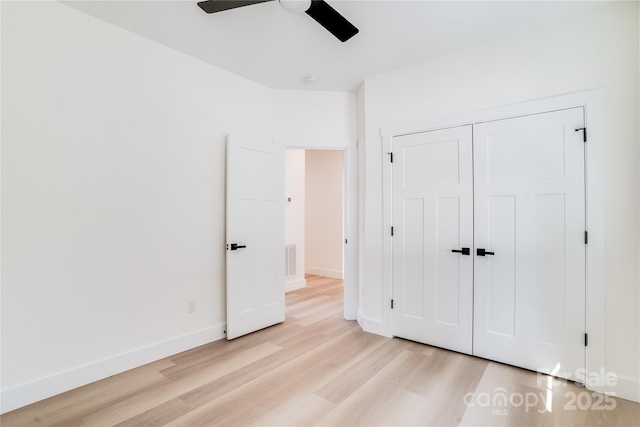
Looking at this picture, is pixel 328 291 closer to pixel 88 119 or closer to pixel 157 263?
pixel 157 263

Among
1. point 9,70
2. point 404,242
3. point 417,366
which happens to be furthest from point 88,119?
point 417,366

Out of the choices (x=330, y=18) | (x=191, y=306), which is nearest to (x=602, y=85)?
(x=330, y=18)

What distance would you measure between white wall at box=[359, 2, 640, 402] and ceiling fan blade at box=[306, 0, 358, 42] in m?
1.21

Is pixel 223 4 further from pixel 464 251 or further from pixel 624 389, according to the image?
pixel 624 389

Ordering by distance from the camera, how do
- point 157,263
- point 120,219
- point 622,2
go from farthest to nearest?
point 157,263
point 120,219
point 622,2

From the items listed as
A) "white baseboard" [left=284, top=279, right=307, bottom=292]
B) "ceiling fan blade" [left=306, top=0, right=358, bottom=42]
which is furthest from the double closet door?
"white baseboard" [left=284, top=279, right=307, bottom=292]

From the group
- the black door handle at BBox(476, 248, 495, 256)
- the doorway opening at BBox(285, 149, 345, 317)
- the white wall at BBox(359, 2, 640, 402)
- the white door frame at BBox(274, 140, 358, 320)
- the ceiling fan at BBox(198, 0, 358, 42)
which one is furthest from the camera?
the doorway opening at BBox(285, 149, 345, 317)

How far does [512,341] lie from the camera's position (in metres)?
2.50

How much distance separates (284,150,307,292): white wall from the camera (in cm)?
520

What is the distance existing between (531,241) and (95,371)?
11.6 feet

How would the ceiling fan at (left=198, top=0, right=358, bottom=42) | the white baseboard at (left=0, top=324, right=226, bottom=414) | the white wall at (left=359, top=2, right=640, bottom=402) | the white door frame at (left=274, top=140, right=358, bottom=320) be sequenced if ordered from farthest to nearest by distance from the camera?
the white door frame at (left=274, top=140, right=358, bottom=320)
the white wall at (left=359, top=2, right=640, bottom=402)
the white baseboard at (left=0, top=324, right=226, bottom=414)
the ceiling fan at (left=198, top=0, right=358, bottom=42)

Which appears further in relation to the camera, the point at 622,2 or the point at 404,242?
the point at 404,242

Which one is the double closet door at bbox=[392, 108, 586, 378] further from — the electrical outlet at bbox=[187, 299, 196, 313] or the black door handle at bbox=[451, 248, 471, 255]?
the electrical outlet at bbox=[187, 299, 196, 313]

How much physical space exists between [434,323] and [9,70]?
3.82m
